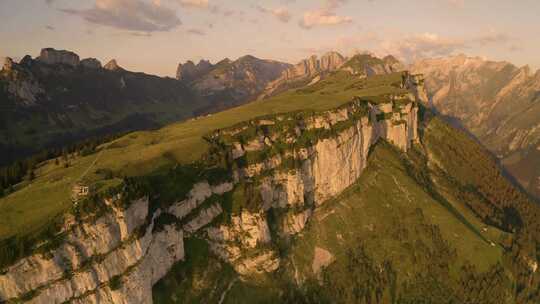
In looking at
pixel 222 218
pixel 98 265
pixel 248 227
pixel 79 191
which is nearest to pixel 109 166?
pixel 79 191

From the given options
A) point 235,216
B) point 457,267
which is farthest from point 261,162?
point 457,267

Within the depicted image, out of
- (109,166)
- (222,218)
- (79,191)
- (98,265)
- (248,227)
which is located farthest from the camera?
(248,227)

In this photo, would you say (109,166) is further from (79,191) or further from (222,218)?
(222,218)

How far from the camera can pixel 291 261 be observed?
144 meters

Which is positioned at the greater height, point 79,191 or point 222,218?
point 79,191

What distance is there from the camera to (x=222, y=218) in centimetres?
13038

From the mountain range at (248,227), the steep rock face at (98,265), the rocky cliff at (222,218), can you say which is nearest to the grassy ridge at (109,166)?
the mountain range at (248,227)

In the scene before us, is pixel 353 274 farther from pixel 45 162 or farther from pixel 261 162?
pixel 45 162

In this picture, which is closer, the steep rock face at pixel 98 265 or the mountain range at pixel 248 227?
the steep rock face at pixel 98 265

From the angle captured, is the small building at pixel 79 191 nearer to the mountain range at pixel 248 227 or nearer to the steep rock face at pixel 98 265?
the mountain range at pixel 248 227

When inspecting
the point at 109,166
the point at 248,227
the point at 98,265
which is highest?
the point at 109,166

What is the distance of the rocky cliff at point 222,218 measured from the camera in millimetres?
83562

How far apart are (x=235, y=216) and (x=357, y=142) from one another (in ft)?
284

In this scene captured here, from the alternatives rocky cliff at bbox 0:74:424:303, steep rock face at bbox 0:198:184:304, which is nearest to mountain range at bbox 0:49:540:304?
steep rock face at bbox 0:198:184:304
